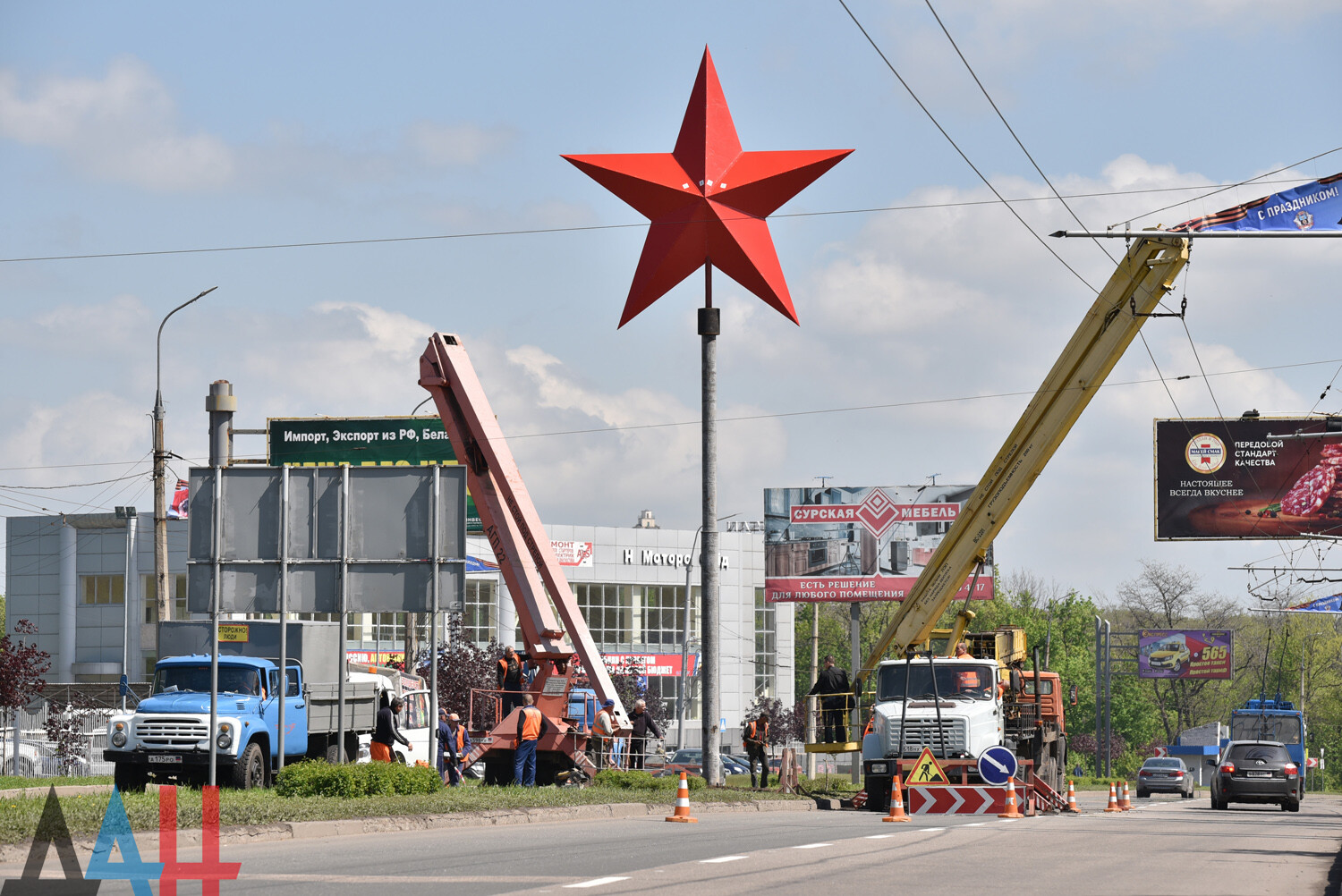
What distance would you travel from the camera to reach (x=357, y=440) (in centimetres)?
5931

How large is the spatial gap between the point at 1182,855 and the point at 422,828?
26.0ft

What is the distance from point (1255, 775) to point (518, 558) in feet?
60.0

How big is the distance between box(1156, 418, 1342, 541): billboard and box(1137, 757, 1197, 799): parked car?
11.6 m

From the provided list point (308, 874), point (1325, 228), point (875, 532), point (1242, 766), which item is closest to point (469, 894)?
point (308, 874)

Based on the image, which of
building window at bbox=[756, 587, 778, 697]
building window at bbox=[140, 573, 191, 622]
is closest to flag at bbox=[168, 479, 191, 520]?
building window at bbox=[140, 573, 191, 622]

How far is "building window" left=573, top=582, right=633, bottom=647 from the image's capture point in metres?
78.2

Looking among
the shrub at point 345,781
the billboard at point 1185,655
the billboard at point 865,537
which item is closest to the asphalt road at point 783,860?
the shrub at point 345,781

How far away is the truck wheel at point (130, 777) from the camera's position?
22.0 metres

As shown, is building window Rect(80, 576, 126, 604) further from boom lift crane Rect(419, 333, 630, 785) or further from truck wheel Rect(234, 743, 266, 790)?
truck wheel Rect(234, 743, 266, 790)

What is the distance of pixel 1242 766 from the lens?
33.7 metres

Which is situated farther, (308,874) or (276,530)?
(276,530)

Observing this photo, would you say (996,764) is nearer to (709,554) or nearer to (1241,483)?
(709,554)

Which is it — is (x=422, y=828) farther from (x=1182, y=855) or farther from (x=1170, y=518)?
(x=1170, y=518)

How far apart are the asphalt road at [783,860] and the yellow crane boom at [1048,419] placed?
920cm
